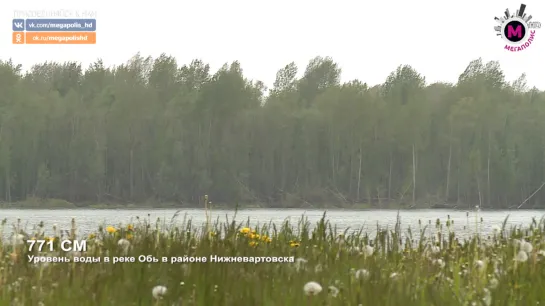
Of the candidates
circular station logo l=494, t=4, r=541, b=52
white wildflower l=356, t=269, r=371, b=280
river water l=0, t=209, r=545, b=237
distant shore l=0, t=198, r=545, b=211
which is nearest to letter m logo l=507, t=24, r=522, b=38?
circular station logo l=494, t=4, r=541, b=52

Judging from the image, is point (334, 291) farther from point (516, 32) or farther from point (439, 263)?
point (516, 32)

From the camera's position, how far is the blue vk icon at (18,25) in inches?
317

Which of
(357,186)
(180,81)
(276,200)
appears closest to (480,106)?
(357,186)

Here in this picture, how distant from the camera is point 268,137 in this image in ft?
227

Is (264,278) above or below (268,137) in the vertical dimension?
below

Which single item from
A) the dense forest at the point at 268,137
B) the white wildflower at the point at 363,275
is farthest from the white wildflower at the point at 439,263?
the dense forest at the point at 268,137

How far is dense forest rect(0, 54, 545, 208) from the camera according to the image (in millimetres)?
61062

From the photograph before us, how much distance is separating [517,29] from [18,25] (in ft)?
21.3

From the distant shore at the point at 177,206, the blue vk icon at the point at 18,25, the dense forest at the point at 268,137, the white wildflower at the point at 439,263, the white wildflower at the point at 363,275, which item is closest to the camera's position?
the white wildflower at the point at 363,275

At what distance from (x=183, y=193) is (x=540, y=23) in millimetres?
58222

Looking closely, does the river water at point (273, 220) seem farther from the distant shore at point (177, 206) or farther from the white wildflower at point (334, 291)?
the distant shore at point (177, 206)

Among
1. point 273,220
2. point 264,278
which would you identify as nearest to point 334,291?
point 264,278

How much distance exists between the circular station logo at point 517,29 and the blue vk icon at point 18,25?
20.0ft

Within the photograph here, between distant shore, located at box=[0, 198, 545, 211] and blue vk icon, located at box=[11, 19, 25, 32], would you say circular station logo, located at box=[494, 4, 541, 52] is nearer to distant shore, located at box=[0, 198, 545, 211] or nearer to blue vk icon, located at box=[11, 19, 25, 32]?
Result: blue vk icon, located at box=[11, 19, 25, 32]
